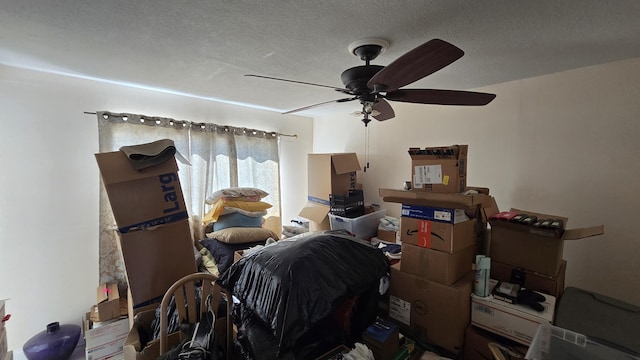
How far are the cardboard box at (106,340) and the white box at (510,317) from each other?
2.66 meters

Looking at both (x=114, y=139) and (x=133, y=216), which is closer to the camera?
(x=133, y=216)

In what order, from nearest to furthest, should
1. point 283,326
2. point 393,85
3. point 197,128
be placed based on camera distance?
point 283,326 → point 393,85 → point 197,128

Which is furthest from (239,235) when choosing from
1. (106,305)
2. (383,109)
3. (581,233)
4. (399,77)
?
(581,233)

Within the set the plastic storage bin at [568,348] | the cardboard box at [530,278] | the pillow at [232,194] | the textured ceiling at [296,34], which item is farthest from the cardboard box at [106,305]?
the cardboard box at [530,278]

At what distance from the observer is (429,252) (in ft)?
5.49

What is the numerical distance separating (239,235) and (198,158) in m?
1.09

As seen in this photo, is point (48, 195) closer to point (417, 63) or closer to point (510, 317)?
point (417, 63)

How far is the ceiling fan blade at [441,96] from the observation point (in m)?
1.50

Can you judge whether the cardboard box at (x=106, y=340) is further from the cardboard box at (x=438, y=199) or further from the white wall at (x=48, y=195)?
the cardboard box at (x=438, y=199)

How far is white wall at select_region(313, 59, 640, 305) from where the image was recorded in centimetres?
183

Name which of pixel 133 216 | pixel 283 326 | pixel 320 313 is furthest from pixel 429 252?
pixel 133 216

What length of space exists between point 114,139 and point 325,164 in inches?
89.0

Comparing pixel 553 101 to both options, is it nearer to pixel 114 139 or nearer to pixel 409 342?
pixel 409 342

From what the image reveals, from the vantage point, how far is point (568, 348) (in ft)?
3.88
